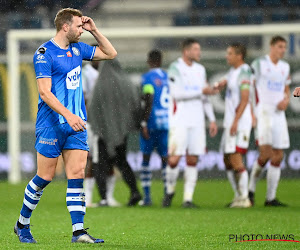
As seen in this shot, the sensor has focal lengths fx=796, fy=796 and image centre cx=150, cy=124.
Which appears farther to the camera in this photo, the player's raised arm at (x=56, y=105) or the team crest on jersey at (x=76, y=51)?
the team crest on jersey at (x=76, y=51)

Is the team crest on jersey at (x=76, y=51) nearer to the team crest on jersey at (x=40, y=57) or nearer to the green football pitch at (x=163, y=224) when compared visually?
the team crest on jersey at (x=40, y=57)

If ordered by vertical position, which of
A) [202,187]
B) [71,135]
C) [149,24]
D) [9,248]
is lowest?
[202,187]

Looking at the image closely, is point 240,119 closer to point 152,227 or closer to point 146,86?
point 146,86

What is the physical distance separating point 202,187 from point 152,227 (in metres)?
6.40

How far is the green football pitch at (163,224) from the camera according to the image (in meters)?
6.39

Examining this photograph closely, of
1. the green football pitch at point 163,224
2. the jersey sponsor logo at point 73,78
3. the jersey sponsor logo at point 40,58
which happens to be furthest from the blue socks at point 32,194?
the jersey sponsor logo at point 40,58

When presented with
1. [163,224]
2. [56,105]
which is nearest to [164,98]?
[163,224]

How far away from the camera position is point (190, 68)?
10508mm

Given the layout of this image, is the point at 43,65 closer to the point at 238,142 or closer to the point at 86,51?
the point at 86,51

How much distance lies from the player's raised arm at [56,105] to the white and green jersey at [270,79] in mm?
4900

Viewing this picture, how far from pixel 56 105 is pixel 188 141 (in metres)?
4.66

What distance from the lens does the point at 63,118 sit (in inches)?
248

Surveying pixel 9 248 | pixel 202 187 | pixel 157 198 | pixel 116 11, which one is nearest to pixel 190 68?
pixel 157 198

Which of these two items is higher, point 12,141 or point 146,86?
point 146,86
